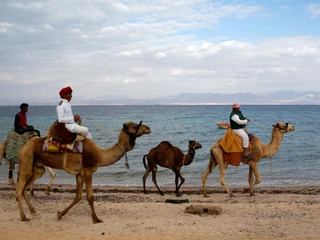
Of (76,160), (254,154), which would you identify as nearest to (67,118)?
(76,160)

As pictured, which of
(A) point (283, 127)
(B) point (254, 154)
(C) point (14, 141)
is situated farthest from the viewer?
(A) point (283, 127)

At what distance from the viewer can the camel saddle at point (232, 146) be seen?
484 inches

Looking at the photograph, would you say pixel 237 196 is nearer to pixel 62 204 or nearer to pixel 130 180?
pixel 62 204

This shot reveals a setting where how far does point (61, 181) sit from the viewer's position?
18594 millimetres

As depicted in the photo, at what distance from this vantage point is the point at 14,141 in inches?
468

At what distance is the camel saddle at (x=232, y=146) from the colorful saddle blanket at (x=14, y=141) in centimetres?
575

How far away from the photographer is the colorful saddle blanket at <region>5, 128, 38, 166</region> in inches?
464

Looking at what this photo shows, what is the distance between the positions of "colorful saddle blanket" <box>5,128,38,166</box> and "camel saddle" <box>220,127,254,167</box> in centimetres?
575

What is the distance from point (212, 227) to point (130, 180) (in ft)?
36.9

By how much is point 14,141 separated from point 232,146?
653 cm

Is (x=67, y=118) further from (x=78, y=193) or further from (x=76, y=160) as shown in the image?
(x=78, y=193)

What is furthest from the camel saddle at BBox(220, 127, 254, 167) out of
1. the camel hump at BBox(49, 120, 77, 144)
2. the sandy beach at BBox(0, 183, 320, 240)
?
the camel hump at BBox(49, 120, 77, 144)

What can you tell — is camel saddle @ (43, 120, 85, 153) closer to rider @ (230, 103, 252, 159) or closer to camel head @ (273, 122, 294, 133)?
rider @ (230, 103, 252, 159)

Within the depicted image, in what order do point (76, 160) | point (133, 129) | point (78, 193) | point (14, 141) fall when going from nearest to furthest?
point (76, 160)
point (78, 193)
point (133, 129)
point (14, 141)
